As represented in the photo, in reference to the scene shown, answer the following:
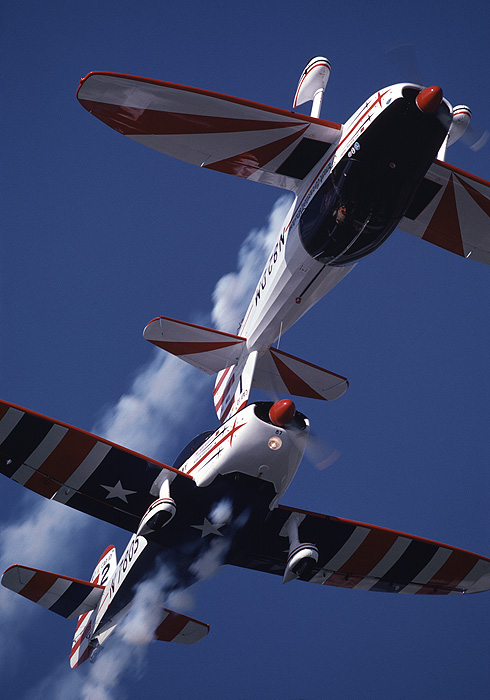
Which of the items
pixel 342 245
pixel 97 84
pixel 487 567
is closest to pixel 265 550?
pixel 487 567

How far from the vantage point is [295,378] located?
52.1ft

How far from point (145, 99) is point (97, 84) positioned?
78 cm

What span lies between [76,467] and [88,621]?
5.28 m

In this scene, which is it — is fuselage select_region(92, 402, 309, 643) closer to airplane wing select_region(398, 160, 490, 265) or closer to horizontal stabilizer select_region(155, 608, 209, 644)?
horizontal stabilizer select_region(155, 608, 209, 644)

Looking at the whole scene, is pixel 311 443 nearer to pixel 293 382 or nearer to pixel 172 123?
pixel 293 382

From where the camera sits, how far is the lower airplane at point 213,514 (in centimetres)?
1238

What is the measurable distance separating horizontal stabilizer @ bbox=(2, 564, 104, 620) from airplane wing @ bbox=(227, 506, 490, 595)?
359cm

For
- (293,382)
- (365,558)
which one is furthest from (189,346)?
(365,558)

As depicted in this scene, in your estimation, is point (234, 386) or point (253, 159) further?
point (234, 386)

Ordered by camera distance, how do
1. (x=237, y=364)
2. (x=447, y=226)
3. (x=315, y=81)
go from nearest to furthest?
(x=447, y=226)
(x=315, y=81)
(x=237, y=364)

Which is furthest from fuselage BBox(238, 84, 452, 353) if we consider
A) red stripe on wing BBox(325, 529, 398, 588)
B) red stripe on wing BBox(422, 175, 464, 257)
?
red stripe on wing BBox(325, 529, 398, 588)

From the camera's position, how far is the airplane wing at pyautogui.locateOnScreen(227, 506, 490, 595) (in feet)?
47.2

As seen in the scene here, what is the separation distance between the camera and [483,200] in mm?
13820

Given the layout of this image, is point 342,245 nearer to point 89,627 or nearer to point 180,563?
point 180,563
